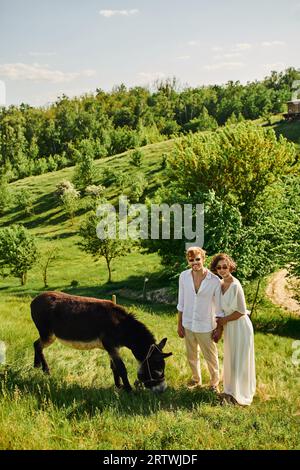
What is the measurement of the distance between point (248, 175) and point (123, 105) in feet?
429

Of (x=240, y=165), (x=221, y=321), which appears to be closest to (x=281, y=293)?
(x=240, y=165)

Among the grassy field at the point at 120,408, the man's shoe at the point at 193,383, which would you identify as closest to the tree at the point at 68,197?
the grassy field at the point at 120,408

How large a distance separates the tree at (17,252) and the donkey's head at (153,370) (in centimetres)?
3679

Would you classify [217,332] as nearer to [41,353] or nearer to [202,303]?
[202,303]

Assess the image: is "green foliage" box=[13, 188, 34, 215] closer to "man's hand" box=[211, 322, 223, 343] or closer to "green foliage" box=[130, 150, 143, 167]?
"green foliage" box=[130, 150, 143, 167]

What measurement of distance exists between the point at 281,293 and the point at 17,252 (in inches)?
1064

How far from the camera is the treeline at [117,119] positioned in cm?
10662

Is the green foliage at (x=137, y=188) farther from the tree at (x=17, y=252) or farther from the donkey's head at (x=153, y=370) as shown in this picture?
the donkey's head at (x=153, y=370)

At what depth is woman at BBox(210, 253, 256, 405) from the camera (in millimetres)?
7242

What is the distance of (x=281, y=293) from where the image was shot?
2795 cm

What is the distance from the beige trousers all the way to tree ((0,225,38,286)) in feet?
119

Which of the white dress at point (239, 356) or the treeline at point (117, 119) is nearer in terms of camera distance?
the white dress at point (239, 356)
